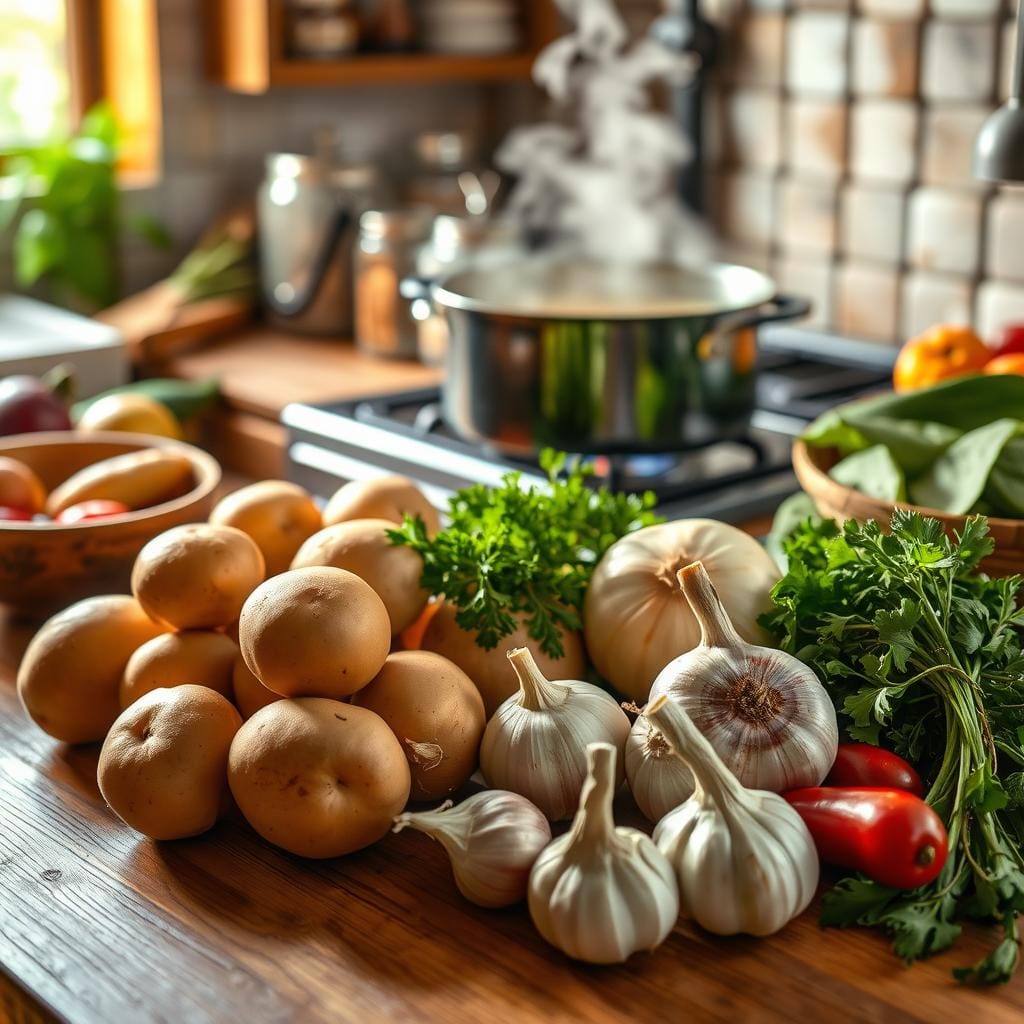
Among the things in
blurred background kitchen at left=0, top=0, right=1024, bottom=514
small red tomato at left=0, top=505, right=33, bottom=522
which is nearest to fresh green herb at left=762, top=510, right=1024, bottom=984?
small red tomato at left=0, top=505, right=33, bottom=522

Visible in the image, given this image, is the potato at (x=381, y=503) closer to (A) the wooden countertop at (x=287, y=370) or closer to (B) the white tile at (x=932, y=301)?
(A) the wooden countertop at (x=287, y=370)

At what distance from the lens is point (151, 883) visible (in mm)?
844

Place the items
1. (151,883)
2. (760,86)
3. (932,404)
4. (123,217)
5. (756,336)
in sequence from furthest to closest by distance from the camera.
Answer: (123,217), (760,86), (756,336), (932,404), (151,883)

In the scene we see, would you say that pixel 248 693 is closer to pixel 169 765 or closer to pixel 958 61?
pixel 169 765

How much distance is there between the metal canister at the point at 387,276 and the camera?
2.10 meters

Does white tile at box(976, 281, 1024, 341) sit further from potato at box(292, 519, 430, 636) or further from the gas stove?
potato at box(292, 519, 430, 636)

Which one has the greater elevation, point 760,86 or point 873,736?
point 760,86

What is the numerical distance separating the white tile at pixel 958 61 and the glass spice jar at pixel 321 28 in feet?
2.99

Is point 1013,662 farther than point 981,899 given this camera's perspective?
Yes

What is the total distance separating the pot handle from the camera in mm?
1410

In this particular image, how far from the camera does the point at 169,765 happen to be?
2.79ft

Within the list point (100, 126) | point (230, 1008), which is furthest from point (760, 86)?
point (230, 1008)

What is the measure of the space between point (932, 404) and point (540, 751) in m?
0.52

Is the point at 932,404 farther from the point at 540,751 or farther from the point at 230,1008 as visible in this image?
the point at 230,1008
